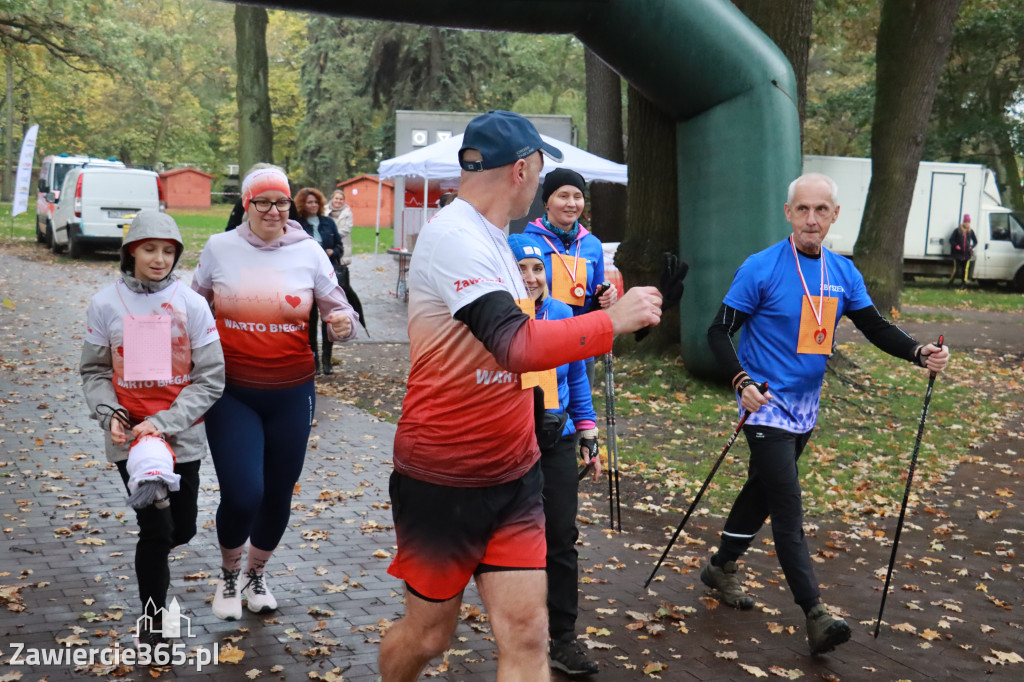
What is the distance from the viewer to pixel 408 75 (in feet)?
145

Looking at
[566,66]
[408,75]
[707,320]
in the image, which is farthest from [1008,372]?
[566,66]

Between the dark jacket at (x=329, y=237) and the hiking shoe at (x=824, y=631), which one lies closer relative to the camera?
the hiking shoe at (x=824, y=631)

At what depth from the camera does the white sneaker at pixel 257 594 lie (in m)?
5.32

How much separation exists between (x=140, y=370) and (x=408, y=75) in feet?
136

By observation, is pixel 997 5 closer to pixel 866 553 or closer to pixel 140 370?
pixel 866 553

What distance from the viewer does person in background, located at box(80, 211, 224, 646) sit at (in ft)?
14.6

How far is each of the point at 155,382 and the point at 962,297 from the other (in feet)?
88.6

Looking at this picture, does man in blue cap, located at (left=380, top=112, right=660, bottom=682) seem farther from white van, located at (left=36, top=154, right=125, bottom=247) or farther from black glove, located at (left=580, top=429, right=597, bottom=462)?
white van, located at (left=36, top=154, right=125, bottom=247)

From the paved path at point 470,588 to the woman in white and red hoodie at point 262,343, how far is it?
0.65m

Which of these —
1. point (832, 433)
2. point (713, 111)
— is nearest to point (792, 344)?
point (713, 111)

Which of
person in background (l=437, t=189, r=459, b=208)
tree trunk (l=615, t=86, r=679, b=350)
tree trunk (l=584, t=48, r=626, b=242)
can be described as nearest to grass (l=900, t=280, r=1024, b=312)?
tree trunk (l=584, t=48, r=626, b=242)

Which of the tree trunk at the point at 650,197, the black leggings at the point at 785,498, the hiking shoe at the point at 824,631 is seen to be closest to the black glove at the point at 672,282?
the black leggings at the point at 785,498

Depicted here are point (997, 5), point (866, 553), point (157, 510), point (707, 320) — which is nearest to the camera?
point (157, 510)

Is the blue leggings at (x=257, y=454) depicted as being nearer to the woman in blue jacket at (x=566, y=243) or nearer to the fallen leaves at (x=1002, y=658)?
the woman in blue jacket at (x=566, y=243)
